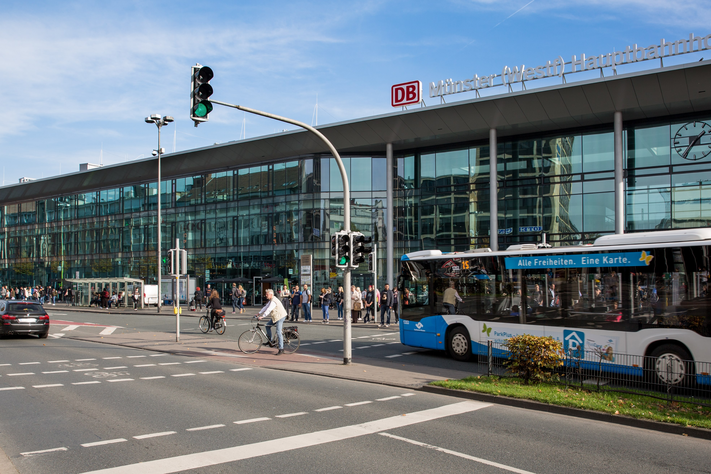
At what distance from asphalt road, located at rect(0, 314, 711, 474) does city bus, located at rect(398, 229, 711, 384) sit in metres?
3.24

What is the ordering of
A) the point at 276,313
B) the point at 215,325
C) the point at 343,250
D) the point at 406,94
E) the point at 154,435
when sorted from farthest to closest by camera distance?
the point at 406,94 < the point at 215,325 < the point at 276,313 < the point at 343,250 < the point at 154,435

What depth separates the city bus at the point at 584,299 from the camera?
33.9 feet

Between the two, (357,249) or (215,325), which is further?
(215,325)

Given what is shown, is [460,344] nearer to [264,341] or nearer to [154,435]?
[264,341]

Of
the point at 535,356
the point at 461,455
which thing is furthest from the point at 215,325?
the point at 461,455

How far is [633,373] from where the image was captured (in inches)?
400

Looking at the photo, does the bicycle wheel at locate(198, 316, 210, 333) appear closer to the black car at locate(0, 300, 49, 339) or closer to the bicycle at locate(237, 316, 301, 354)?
the black car at locate(0, 300, 49, 339)

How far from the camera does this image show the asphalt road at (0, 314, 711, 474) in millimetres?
6242

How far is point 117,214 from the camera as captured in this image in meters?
60.4

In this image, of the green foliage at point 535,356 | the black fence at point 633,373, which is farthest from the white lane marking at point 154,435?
the black fence at point 633,373

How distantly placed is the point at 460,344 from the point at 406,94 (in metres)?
25.8

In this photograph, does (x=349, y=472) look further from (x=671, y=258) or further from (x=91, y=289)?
(x=91, y=289)

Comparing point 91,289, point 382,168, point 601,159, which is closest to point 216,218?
point 91,289

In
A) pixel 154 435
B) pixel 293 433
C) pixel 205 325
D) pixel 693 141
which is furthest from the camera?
pixel 693 141
